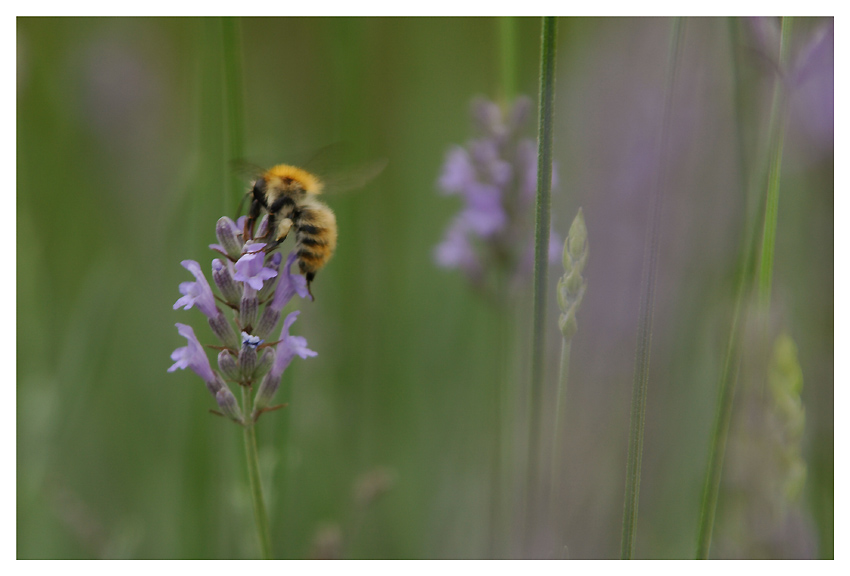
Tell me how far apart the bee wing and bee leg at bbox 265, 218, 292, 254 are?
22 centimetres

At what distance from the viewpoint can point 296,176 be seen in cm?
150

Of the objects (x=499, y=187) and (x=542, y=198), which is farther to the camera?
(x=499, y=187)

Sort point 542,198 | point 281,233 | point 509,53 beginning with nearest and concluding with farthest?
1. point 542,198
2. point 281,233
3. point 509,53

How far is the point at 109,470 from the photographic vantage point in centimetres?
245

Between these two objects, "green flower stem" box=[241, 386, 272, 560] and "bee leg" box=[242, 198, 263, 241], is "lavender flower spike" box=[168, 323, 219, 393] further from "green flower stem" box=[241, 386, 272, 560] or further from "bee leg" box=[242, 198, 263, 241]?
"bee leg" box=[242, 198, 263, 241]

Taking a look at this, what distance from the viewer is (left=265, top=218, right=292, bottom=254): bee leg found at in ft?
4.02

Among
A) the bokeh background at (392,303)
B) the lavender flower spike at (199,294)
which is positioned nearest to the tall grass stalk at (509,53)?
the bokeh background at (392,303)

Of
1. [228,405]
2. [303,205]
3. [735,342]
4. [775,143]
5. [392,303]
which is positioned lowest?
[392,303]

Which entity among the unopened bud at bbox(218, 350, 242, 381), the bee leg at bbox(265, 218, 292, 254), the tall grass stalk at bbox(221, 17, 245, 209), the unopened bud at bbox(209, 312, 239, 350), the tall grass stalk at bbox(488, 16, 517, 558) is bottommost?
the tall grass stalk at bbox(488, 16, 517, 558)

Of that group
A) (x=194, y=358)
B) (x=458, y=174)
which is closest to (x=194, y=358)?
(x=194, y=358)

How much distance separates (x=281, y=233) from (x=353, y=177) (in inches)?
11.6

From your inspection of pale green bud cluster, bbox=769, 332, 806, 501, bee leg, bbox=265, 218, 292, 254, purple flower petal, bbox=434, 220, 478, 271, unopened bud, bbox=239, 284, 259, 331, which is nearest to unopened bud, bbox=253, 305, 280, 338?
unopened bud, bbox=239, 284, 259, 331

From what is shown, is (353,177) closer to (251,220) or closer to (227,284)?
(251,220)

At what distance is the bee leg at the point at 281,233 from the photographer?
1227mm
